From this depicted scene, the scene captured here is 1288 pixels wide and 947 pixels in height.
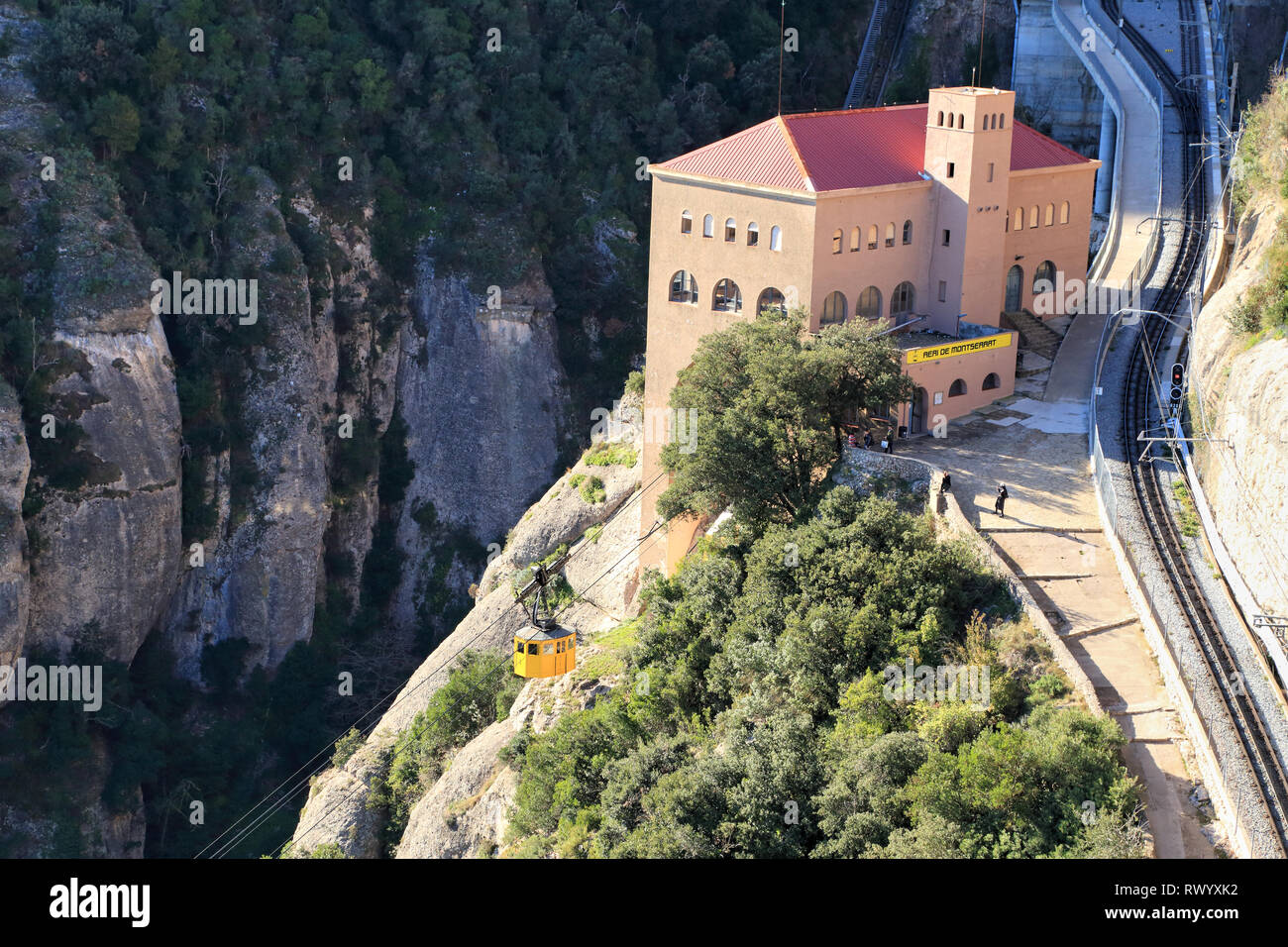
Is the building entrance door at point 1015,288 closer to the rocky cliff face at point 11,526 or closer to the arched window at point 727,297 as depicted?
the arched window at point 727,297

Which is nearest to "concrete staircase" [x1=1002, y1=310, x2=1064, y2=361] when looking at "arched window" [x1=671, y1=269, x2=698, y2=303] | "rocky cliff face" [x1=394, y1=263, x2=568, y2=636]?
"arched window" [x1=671, y1=269, x2=698, y2=303]

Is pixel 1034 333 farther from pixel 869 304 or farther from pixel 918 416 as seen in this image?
pixel 918 416

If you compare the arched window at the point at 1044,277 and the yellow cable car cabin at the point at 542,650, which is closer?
the yellow cable car cabin at the point at 542,650

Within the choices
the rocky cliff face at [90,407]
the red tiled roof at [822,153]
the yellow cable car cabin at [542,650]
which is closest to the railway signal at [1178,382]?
the red tiled roof at [822,153]

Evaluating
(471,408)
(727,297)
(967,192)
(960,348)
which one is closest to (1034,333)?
(967,192)

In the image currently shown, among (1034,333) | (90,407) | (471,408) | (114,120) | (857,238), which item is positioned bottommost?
(471,408)
